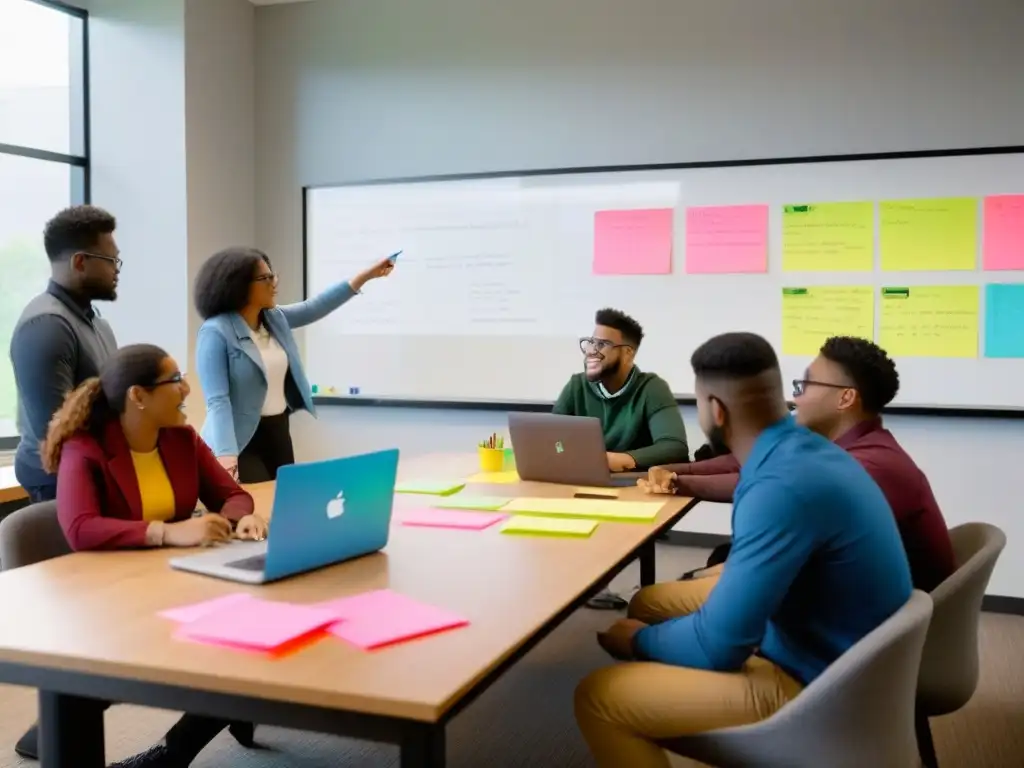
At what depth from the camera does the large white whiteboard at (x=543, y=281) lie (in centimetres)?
403

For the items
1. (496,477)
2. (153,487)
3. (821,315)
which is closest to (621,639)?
(153,487)

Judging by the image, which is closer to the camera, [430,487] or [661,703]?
[661,703]

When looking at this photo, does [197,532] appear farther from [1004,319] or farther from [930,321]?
[1004,319]

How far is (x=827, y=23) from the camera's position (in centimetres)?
414

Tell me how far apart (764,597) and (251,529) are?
1.12m

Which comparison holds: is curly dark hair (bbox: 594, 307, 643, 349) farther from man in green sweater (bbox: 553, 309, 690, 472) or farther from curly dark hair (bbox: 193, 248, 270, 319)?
curly dark hair (bbox: 193, 248, 270, 319)

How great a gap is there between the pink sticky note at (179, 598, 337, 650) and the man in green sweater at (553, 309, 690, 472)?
167 cm

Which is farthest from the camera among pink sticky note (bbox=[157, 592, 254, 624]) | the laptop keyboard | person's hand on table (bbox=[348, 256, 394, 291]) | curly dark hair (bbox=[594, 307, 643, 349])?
person's hand on table (bbox=[348, 256, 394, 291])

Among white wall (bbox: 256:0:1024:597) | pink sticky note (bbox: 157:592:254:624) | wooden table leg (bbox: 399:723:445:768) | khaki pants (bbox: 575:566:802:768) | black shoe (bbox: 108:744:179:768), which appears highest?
white wall (bbox: 256:0:1024:597)

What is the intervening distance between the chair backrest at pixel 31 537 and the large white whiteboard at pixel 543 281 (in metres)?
2.81

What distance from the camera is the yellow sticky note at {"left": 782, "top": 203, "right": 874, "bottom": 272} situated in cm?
409

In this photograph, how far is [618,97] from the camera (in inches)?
176

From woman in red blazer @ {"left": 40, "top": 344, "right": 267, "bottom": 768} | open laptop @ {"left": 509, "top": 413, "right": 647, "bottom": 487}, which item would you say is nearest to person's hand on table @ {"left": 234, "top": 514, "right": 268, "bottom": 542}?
woman in red blazer @ {"left": 40, "top": 344, "right": 267, "bottom": 768}

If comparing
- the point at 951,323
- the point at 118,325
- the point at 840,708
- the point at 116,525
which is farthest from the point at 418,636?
the point at 118,325
